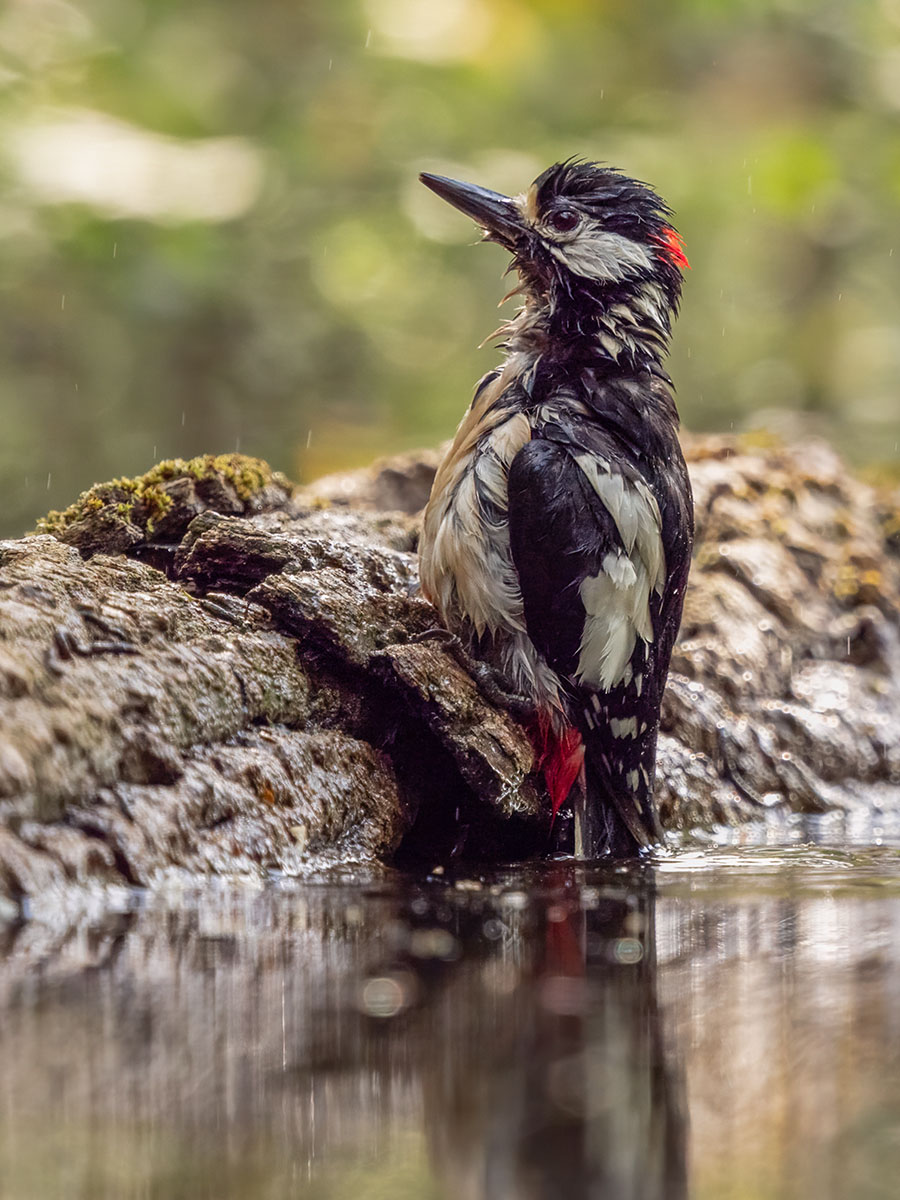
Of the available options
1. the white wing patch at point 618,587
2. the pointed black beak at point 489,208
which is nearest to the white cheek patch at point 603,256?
the pointed black beak at point 489,208

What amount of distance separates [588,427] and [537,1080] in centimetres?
237

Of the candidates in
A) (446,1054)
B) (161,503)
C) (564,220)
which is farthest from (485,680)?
(446,1054)

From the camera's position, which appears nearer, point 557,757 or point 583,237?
point 557,757

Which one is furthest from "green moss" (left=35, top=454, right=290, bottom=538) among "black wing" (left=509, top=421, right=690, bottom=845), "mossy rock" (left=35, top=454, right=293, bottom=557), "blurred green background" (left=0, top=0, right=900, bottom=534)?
"blurred green background" (left=0, top=0, right=900, bottom=534)

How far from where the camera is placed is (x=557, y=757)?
3314 millimetres

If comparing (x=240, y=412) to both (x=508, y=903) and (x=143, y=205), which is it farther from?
(x=508, y=903)

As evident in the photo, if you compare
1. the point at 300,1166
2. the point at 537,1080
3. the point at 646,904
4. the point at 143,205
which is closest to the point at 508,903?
the point at 646,904

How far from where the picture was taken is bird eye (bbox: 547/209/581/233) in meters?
3.91

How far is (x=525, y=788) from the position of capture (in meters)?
3.09

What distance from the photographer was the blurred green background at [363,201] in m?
9.45

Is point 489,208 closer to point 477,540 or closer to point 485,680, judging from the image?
point 477,540

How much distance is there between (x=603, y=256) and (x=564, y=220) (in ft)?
0.64

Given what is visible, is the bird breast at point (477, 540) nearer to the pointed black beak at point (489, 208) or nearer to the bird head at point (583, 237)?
the bird head at point (583, 237)

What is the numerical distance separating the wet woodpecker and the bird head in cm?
19
